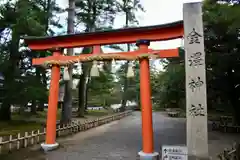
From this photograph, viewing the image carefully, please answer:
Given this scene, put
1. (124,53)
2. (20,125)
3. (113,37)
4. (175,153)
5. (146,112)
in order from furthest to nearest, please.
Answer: (20,125) < (113,37) < (124,53) < (146,112) < (175,153)

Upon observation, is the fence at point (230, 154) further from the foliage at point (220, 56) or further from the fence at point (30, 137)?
the fence at point (30, 137)

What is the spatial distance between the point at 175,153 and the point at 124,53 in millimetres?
4096

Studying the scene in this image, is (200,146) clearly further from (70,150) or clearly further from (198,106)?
(70,150)

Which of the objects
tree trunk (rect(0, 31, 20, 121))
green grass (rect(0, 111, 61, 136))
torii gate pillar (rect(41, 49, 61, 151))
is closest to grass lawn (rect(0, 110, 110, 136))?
green grass (rect(0, 111, 61, 136))

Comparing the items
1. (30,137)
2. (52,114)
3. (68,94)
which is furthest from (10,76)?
(52,114)

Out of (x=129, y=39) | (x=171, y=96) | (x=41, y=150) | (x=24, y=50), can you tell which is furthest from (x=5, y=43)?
(x=171, y=96)

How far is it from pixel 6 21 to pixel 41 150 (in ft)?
31.4

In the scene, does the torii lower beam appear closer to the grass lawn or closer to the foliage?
the foliage

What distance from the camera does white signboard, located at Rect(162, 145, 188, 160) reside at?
4.14 m

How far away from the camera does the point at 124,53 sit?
7316mm

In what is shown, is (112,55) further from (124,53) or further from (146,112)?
(146,112)

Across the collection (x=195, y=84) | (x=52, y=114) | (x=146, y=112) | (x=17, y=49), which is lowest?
(x=52, y=114)

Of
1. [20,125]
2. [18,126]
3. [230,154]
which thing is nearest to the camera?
[230,154]

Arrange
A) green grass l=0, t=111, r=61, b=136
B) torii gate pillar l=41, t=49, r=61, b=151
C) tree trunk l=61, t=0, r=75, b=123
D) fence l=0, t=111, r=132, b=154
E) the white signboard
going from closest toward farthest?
the white signboard, fence l=0, t=111, r=132, b=154, torii gate pillar l=41, t=49, r=61, b=151, green grass l=0, t=111, r=61, b=136, tree trunk l=61, t=0, r=75, b=123
